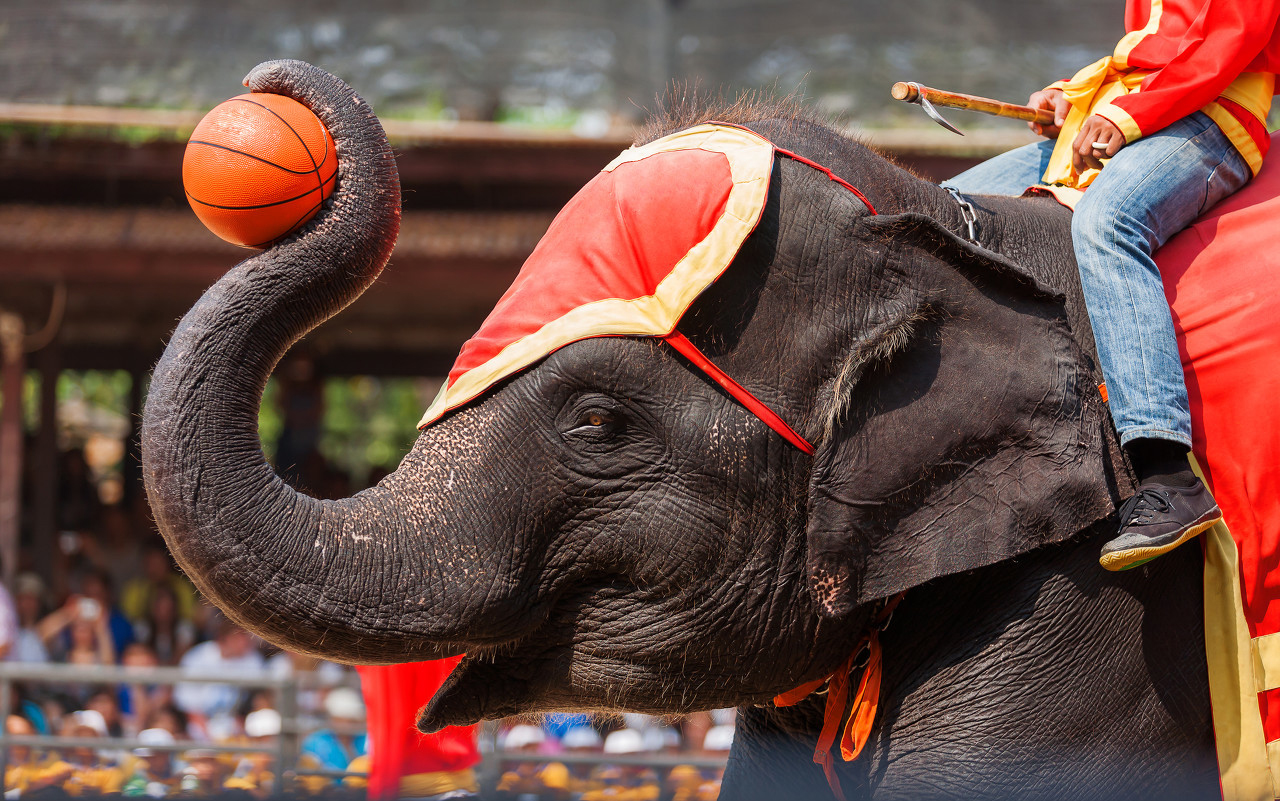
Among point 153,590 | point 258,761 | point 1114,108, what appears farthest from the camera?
point 153,590

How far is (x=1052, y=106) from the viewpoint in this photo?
268 cm

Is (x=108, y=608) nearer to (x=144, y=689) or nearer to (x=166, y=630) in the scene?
(x=166, y=630)

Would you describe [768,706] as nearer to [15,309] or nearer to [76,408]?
[15,309]

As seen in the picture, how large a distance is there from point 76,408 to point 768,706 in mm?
15950

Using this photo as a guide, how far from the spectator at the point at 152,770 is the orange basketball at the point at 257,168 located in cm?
392

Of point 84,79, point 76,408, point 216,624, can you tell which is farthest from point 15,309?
point 76,408

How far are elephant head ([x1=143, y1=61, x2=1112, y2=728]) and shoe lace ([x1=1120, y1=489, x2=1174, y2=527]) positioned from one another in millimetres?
36

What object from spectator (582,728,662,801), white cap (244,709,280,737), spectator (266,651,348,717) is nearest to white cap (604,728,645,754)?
spectator (582,728,662,801)

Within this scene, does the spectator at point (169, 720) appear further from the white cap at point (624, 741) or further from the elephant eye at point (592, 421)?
the elephant eye at point (592, 421)

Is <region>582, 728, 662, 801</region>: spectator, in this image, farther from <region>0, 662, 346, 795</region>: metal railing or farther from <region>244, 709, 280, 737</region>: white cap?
<region>244, 709, 280, 737</region>: white cap

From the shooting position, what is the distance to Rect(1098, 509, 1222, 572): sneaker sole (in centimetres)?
187

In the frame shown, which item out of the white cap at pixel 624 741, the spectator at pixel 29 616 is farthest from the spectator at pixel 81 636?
the white cap at pixel 624 741

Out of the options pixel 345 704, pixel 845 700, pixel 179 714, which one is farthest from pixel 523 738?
pixel 845 700

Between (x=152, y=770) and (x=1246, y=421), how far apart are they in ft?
18.1
